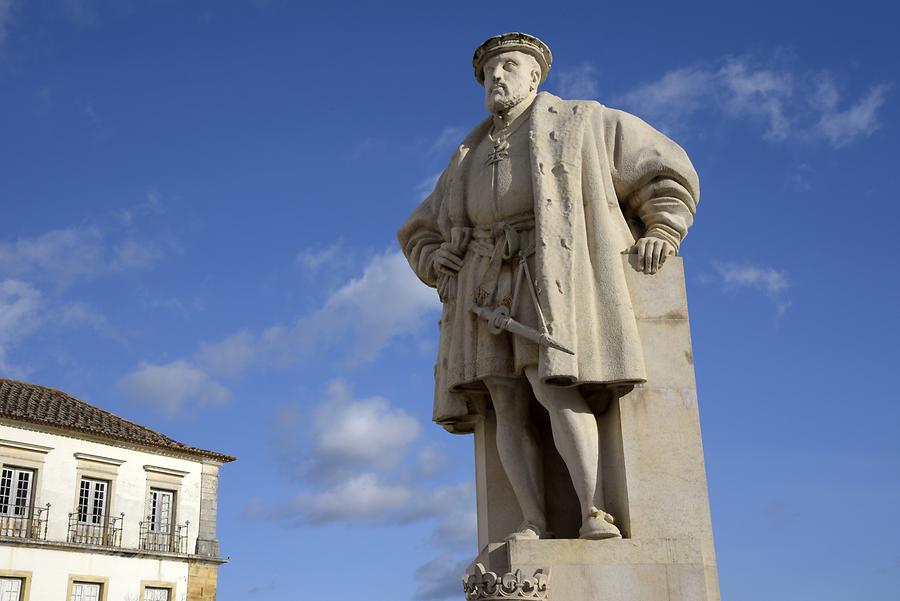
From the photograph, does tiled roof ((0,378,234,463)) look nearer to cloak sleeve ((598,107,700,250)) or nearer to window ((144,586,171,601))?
window ((144,586,171,601))

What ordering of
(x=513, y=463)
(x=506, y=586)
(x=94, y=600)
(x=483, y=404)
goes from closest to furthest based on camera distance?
(x=506, y=586), (x=513, y=463), (x=483, y=404), (x=94, y=600)

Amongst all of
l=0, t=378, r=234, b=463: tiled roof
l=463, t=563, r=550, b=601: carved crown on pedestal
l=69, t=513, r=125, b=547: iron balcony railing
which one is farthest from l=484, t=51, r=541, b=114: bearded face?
l=69, t=513, r=125, b=547: iron balcony railing

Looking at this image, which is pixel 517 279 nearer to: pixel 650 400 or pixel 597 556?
pixel 650 400

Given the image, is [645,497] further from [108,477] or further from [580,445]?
[108,477]

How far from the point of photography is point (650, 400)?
239 inches

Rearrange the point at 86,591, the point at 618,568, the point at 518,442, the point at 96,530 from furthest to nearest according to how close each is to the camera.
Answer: the point at 96,530, the point at 86,591, the point at 518,442, the point at 618,568

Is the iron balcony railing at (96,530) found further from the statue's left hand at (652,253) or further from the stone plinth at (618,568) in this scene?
the statue's left hand at (652,253)

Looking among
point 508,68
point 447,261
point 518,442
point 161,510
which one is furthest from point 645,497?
point 161,510

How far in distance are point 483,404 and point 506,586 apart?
1614 millimetres

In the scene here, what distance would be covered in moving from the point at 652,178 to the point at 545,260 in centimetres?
107

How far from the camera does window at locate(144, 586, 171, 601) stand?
145 ft

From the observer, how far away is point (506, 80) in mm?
7070

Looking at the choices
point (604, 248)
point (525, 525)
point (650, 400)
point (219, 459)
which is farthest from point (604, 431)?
point (219, 459)

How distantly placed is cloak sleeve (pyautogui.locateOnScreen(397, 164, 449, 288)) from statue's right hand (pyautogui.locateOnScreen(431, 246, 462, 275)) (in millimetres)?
270
